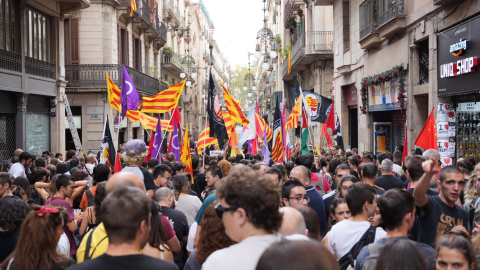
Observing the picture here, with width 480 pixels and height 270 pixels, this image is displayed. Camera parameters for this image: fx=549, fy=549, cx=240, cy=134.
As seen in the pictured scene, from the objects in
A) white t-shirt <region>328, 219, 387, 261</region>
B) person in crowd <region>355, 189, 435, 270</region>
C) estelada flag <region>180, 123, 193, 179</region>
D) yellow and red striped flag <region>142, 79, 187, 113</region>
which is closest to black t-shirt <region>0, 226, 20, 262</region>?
white t-shirt <region>328, 219, 387, 261</region>

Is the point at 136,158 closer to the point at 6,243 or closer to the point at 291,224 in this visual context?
the point at 6,243

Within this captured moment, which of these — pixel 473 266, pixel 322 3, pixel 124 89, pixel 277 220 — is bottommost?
pixel 473 266

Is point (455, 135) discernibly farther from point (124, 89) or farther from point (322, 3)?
point (322, 3)

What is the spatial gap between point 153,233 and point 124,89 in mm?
7502

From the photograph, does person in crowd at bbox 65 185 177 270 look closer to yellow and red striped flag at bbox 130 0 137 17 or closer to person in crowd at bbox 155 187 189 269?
person in crowd at bbox 155 187 189 269

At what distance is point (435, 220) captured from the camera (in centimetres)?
488

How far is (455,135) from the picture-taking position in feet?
42.0

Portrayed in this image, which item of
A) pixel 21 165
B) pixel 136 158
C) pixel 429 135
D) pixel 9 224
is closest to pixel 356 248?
pixel 136 158

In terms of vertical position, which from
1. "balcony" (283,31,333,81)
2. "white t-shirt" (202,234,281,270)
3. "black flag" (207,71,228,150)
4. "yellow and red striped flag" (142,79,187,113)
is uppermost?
"balcony" (283,31,333,81)

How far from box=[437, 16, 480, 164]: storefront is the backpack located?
7602mm

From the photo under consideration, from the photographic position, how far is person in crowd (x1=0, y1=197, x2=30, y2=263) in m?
4.75

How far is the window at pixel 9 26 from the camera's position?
16.2 metres

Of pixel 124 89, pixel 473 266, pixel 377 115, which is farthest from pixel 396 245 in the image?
pixel 377 115

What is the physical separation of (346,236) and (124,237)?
2.31m
